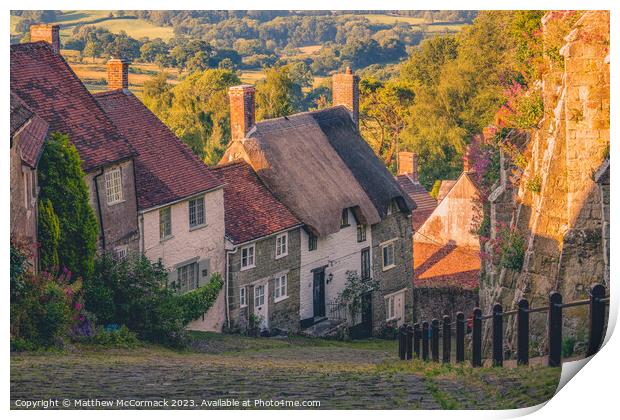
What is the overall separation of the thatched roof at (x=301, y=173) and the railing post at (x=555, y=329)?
56.1 feet

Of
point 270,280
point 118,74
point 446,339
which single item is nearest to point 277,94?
point 270,280

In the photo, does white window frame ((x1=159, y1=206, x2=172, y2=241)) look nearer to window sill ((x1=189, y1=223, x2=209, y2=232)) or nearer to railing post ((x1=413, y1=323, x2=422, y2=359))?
window sill ((x1=189, y1=223, x2=209, y2=232))

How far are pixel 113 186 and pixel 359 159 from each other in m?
11.7

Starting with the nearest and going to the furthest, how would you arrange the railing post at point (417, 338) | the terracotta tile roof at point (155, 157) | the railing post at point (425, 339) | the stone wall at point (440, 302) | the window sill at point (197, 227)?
the railing post at point (425, 339), the railing post at point (417, 338), the terracotta tile roof at point (155, 157), the window sill at point (197, 227), the stone wall at point (440, 302)

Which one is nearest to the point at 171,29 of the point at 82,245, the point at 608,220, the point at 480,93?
the point at 82,245

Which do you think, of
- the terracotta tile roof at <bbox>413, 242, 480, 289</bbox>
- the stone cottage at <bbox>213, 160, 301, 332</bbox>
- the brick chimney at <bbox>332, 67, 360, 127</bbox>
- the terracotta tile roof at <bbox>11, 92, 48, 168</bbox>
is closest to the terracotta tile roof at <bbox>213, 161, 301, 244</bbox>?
the stone cottage at <bbox>213, 160, 301, 332</bbox>

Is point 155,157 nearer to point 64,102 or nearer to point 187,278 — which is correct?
point 187,278

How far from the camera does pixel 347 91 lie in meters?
38.2

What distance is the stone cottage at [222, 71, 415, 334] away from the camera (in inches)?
1448

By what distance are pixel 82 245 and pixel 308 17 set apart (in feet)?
20.8

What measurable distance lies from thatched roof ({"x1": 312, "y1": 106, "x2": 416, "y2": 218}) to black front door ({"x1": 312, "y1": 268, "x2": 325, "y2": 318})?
364 centimetres

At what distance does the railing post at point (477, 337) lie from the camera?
832 inches

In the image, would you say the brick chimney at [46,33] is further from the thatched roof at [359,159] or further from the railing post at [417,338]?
the thatched roof at [359,159]

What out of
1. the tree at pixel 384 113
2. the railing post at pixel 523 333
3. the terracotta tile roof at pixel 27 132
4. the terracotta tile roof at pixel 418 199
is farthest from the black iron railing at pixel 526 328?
the terracotta tile roof at pixel 418 199
